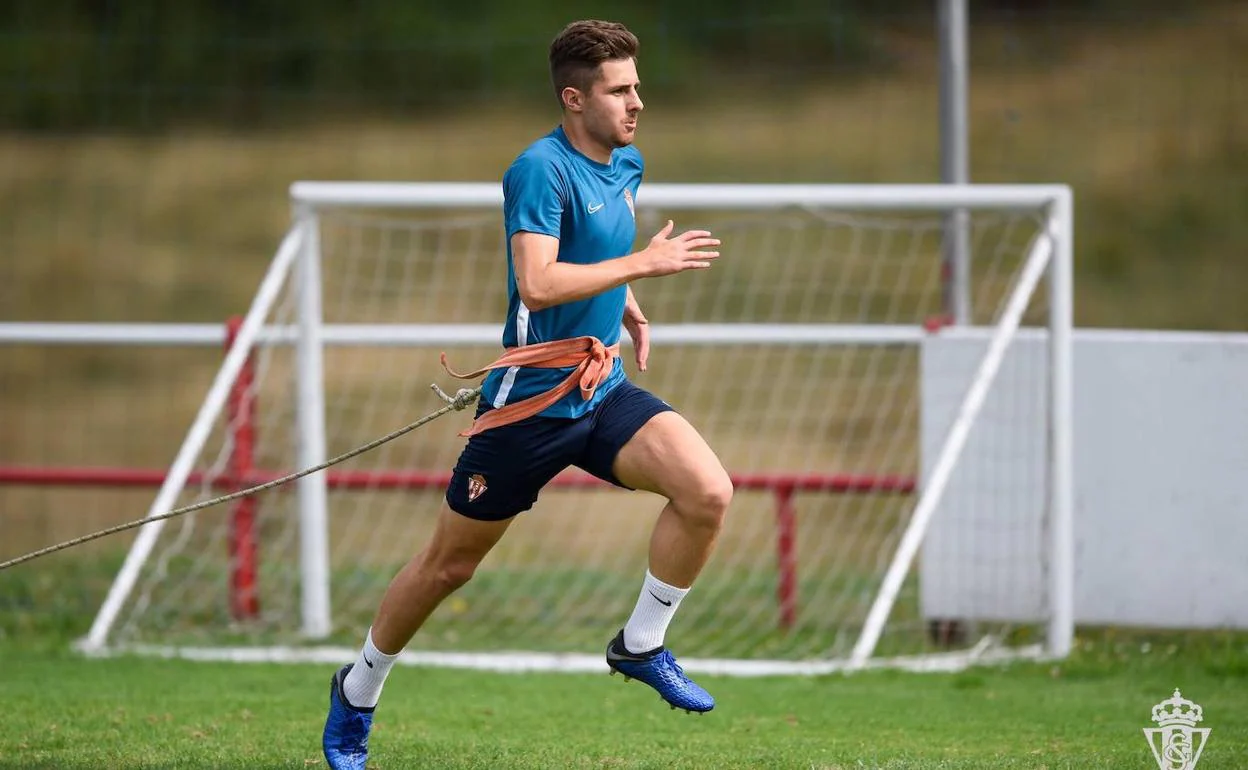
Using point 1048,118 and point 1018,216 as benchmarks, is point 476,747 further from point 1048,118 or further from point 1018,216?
point 1048,118

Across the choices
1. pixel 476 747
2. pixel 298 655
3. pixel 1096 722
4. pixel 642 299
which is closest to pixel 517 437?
pixel 476 747

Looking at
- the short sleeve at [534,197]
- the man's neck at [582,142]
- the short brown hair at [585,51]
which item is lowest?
the short sleeve at [534,197]

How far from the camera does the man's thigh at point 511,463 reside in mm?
5277

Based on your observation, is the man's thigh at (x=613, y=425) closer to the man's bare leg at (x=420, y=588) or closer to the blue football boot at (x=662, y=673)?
the man's bare leg at (x=420, y=588)

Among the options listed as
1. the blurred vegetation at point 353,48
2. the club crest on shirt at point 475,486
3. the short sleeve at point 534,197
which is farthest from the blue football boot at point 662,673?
the blurred vegetation at point 353,48

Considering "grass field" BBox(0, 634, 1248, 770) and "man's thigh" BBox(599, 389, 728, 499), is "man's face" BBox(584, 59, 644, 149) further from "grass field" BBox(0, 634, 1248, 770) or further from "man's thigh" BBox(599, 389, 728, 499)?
"grass field" BBox(0, 634, 1248, 770)

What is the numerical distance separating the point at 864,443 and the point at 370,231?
35.1ft

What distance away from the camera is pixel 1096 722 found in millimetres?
6574

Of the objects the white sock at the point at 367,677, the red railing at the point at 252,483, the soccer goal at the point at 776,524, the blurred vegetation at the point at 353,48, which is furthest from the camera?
the blurred vegetation at the point at 353,48

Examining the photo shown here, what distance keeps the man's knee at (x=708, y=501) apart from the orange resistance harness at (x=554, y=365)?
1.40 ft

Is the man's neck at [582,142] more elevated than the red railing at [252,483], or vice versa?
the man's neck at [582,142]

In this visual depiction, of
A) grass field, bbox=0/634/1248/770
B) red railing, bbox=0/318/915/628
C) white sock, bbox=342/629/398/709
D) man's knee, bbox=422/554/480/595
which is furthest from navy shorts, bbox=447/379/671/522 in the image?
red railing, bbox=0/318/915/628

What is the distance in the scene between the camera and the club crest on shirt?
208 inches

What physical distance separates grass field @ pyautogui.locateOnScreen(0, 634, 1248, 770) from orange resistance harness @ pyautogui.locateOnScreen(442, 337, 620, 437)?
1.19 metres
